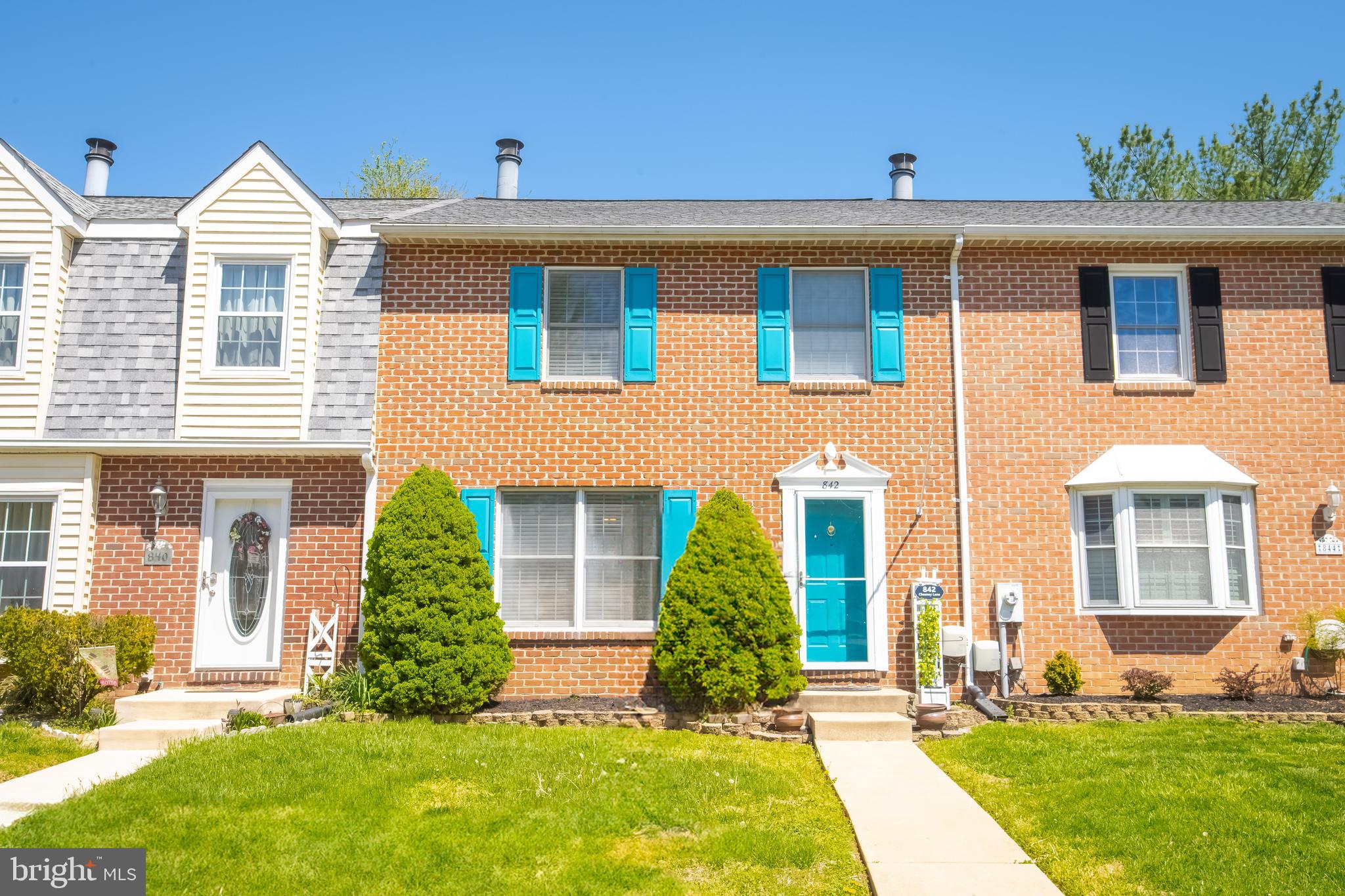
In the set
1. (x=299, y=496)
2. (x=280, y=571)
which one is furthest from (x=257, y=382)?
(x=280, y=571)

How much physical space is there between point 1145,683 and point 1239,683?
119cm

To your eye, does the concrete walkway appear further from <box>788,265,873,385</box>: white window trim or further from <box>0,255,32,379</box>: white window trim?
<box>788,265,873,385</box>: white window trim

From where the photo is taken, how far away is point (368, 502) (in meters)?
11.6

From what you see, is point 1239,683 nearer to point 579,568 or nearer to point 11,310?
point 579,568

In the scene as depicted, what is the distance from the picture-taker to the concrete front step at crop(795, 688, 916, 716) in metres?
10.7

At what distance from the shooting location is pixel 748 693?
33.3 ft

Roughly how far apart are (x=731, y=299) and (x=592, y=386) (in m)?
2.00

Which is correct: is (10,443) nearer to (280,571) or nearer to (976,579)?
(280,571)

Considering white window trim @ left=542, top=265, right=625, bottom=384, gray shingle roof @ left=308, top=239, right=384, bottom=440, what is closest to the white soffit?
white window trim @ left=542, top=265, right=625, bottom=384

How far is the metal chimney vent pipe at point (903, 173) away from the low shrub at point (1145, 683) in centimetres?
858

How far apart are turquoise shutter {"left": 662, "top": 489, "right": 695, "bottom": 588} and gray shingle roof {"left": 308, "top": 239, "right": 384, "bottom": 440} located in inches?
142

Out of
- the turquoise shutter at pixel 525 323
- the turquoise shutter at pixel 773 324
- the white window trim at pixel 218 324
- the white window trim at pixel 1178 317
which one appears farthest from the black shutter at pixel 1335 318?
the white window trim at pixel 218 324

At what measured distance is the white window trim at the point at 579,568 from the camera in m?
11.5

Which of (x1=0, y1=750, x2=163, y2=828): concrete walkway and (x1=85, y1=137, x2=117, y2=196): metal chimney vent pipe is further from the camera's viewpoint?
(x1=85, y1=137, x2=117, y2=196): metal chimney vent pipe
